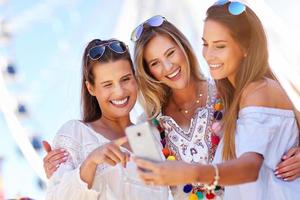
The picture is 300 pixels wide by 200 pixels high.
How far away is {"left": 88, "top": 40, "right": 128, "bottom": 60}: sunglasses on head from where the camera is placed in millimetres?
2303

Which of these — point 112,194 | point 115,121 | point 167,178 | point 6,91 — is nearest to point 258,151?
point 167,178

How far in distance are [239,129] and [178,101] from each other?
2.53ft

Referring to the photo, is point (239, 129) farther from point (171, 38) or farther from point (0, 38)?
point (0, 38)

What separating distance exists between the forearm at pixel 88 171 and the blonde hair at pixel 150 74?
59cm

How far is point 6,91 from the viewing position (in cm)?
461

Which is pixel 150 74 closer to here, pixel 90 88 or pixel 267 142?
pixel 90 88

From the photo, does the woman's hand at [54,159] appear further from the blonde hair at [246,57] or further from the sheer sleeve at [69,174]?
the blonde hair at [246,57]

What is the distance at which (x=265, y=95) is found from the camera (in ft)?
5.84

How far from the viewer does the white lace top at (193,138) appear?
235 centimetres

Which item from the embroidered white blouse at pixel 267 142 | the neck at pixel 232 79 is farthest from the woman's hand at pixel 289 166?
the neck at pixel 232 79

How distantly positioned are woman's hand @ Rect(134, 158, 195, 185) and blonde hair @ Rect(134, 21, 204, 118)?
0.97 metres

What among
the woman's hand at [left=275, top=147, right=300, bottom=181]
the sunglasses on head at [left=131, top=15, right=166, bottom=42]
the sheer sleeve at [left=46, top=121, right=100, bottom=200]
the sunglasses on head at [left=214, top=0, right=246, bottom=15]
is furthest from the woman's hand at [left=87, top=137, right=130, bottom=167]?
the sunglasses on head at [left=131, top=15, right=166, bottom=42]

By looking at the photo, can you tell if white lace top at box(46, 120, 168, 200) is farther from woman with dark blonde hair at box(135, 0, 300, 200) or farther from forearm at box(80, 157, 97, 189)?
woman with dark blonde hair at box(135, 0, 300, 200)

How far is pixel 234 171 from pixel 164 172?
0.23 metres
